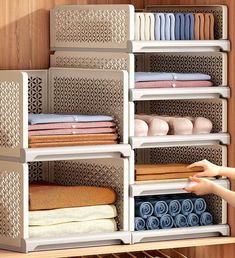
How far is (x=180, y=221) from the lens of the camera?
4543 millimetres

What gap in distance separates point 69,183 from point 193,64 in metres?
0.69

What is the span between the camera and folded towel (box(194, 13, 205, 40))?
454 centimetres

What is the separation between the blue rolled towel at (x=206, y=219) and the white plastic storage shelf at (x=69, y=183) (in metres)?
0.35

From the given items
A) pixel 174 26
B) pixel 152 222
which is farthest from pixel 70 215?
pixel 174 26

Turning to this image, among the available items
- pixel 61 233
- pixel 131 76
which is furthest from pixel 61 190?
pixel 131 76

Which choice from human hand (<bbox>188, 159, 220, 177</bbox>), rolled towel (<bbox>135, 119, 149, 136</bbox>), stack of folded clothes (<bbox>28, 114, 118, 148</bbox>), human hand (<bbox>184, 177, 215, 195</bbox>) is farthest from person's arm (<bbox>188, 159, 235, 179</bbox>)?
stack of folded clothes (<bbox>28, 114, 118, 148</bbox>)

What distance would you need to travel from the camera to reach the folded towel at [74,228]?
4.25 meters

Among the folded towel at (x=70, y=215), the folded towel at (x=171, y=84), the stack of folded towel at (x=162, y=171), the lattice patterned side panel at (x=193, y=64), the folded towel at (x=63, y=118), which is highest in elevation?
the lattice patterned side panel at (x=193, y=64)

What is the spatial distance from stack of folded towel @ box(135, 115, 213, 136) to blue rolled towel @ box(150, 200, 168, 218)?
0.27 meters

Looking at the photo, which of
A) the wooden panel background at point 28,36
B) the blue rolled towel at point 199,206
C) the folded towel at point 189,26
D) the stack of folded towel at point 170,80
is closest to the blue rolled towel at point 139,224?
the blue rolled towel at point 199,206

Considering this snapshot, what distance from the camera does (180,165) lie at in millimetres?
4562

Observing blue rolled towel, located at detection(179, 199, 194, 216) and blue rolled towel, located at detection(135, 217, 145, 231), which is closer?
blue rolled towel, located at detection(135, 217, 145, 231)

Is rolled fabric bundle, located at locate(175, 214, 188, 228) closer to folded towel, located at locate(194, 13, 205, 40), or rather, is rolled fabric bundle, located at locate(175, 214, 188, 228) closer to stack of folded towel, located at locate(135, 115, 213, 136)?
stack of folded towel, located at locate(135, 115, 213, 136)

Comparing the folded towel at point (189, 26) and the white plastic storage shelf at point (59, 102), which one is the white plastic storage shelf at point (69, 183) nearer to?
the white plastic storage shelf at point (59, 102)
